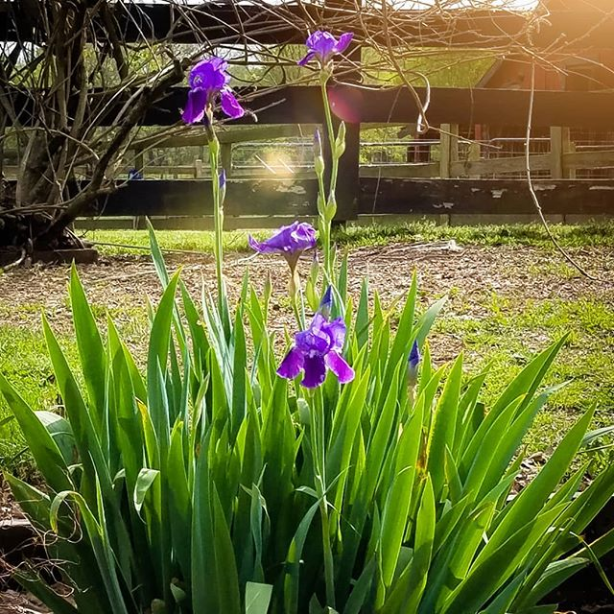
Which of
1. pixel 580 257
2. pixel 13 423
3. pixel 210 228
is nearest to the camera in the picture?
pixel 13 423

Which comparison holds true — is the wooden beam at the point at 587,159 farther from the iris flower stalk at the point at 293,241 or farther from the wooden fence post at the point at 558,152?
the iris flower stalk at the point at 293,241

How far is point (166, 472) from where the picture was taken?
3.34 ft

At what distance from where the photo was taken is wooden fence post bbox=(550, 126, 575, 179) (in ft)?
33.3

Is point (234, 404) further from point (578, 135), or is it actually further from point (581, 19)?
point (578, 135)

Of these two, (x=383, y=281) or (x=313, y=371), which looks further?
(x=383, y=281)

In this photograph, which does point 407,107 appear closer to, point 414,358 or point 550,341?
point 550,341

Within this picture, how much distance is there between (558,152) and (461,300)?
24.0 ft

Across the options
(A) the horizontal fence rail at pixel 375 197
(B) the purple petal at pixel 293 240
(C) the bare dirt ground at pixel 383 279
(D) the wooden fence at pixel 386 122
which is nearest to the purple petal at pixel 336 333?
(B) the purple petal at pixel 293 240

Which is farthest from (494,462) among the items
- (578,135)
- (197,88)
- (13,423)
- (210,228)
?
(578,135)

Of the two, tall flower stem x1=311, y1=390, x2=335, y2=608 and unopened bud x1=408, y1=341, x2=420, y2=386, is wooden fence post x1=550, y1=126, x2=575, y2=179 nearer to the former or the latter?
unopened bud x1=408, y1=341, x2=420, y2=386

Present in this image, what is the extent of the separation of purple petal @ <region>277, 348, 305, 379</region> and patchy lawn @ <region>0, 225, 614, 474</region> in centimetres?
99

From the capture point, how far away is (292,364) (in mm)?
820

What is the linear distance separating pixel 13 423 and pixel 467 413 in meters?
1.22

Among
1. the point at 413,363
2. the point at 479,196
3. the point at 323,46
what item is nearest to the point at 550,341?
the point at 413,363
